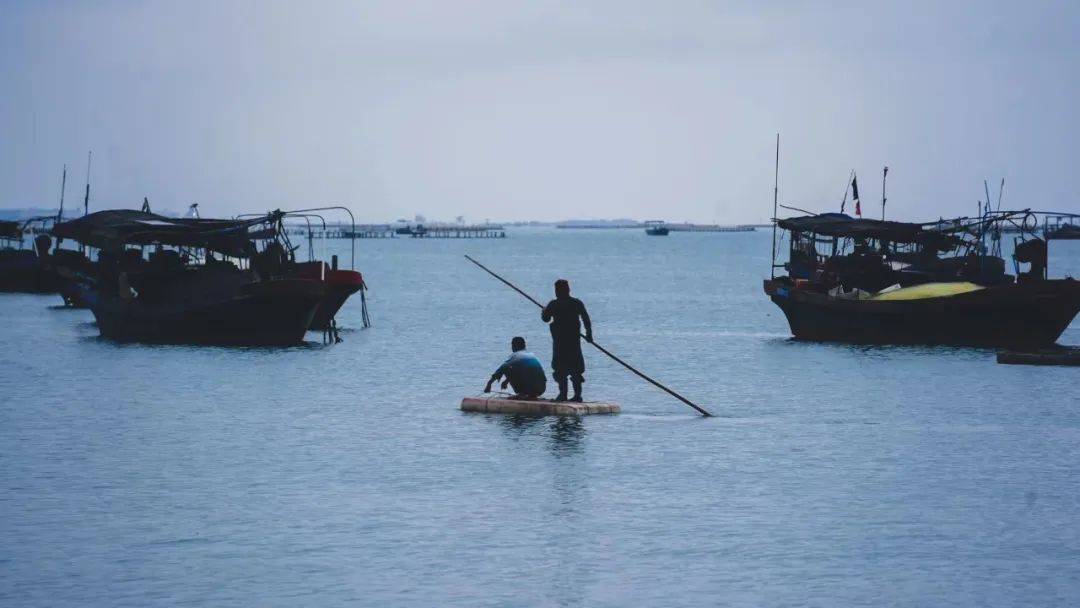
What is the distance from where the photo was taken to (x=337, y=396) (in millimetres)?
33688

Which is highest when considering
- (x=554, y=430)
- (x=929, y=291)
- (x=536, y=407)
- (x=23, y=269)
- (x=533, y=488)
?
(x=929, y=291)

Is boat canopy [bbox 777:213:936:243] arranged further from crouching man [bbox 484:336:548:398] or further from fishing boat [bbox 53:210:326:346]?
crouching man [bbox 484:336:548:398]

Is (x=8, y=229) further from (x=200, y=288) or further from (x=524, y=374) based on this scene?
(x=524, y=374)

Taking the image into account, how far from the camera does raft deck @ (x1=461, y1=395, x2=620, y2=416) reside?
25.7 meters

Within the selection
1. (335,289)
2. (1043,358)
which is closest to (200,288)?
(335,289)

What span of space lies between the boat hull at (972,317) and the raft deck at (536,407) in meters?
19.5

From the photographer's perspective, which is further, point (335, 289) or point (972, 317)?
point (335, 289)

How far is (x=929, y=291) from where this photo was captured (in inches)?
1785

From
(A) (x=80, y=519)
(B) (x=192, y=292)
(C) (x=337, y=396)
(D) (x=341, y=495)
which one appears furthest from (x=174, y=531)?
(B) (x=192, y=292)

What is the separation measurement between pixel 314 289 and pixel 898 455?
76.0 feet

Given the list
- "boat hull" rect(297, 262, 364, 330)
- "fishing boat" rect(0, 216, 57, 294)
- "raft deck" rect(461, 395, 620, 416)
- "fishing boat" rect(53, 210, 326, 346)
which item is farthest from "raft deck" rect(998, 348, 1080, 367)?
"fishing boat" rect(0, 216, 57, 294)

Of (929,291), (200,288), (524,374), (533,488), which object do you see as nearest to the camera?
→ (533,488)

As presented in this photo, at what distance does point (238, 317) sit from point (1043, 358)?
72.4ft

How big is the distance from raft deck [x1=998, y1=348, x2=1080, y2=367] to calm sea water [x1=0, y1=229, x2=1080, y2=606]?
104 cm
